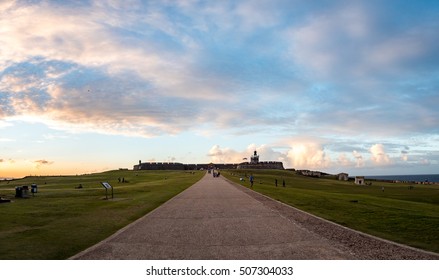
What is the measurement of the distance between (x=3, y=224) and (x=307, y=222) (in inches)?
601

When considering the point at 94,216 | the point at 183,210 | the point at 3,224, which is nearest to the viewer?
the point at 3,224

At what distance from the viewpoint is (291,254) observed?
1131 centimetres

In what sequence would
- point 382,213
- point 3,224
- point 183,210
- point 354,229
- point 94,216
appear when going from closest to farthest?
point 354,229 → point 3,224 → point 94,216 → point 382,213 → point 183,210

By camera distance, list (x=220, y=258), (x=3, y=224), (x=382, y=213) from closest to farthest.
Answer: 1. (x=220, y=258)
2. (x=3, y=224)
3. (x=382, y=213)

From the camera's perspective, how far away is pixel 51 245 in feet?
42.3

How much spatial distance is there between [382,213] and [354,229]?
7536 mm

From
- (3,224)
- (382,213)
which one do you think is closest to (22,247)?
(3,224)

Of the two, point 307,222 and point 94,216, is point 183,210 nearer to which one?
point 94,216

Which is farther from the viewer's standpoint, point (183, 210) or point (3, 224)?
point (183, 210)
